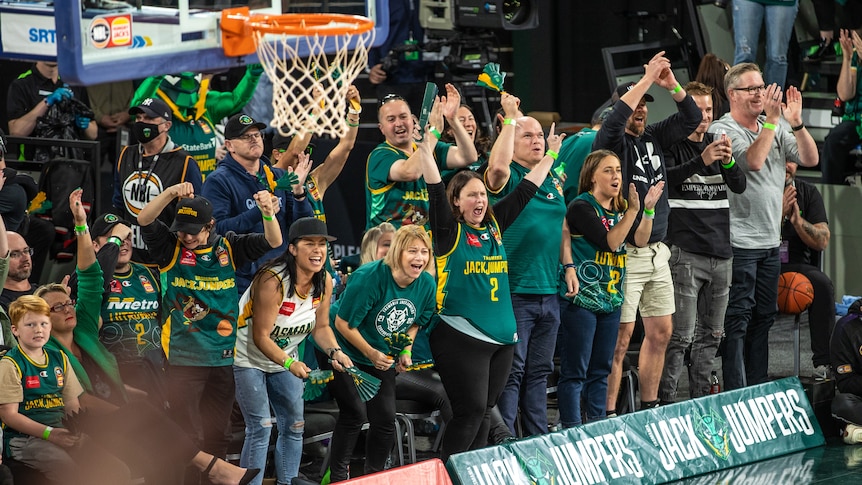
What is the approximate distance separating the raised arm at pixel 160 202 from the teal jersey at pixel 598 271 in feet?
7.37

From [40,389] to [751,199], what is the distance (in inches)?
186

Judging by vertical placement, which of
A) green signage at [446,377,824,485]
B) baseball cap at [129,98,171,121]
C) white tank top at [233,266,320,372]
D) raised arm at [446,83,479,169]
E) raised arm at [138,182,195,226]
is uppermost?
baseball cap at [129,98,171,121]

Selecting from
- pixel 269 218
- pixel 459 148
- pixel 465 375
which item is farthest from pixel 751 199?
pixel 269 218

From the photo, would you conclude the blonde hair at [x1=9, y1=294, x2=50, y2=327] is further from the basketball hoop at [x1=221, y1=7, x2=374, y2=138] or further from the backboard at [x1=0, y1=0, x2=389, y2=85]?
the basketball hoop at [x1=221, y1=7, x2=374, y2=138]

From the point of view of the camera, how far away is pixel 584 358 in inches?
306

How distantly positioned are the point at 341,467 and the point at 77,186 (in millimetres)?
3043

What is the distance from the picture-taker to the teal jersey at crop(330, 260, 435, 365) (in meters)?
7.09

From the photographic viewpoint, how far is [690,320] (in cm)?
846

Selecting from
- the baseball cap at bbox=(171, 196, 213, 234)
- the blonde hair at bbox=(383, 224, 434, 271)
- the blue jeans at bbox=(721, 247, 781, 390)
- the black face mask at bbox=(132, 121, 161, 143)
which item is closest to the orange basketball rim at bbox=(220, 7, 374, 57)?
the baseball cap at bbox=(171, 196, 213, 234)

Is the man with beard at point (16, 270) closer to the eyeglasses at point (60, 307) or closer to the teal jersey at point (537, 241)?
the eyeglasses at point (60, 307)

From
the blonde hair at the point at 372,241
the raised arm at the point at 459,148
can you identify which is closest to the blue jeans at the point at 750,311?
the raised arm at the point at 459,148

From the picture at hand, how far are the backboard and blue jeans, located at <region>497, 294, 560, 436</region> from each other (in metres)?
1.96

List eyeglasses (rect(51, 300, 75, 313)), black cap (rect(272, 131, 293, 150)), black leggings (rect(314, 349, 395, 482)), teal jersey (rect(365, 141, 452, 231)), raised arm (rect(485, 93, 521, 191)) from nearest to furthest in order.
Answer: black leggings (rect(314, 349, 395, 482)) < eyeglasses (rect(51, 300, 75, 313)) < raised arm (rect(485, 93, 521, 191)) < teal jersey (rect(365, 141, 452, 231)) < black cap (rect(272, 131, 293, 150))

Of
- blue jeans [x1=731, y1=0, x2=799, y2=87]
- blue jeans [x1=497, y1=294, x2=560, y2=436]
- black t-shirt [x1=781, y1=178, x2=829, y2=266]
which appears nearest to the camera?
blue jeans [x1=497, y1=294, x2=560, y2=436]
